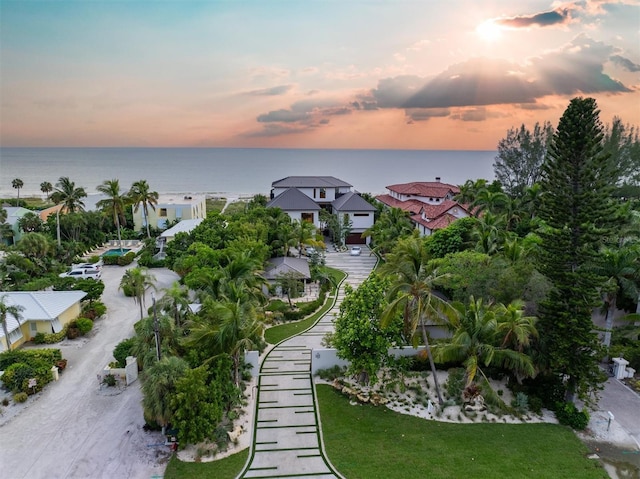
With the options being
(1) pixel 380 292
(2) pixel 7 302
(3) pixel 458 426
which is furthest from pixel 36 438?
(3) pixel 458 426

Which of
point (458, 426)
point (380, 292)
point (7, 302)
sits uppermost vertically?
point (380, 292)

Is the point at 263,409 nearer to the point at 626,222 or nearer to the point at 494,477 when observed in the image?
the point at 494,477

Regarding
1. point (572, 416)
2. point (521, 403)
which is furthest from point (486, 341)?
point (572, 416)

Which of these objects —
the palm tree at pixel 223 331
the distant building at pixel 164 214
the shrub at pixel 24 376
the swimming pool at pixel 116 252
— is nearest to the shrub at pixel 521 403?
the palm tree at pixel 223 331

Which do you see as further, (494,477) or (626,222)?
(626,222)

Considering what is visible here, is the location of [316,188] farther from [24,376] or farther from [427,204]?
[24,376]

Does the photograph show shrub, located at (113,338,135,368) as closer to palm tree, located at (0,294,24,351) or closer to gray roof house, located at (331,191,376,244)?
palm tree, located at (0,294,24,351)
